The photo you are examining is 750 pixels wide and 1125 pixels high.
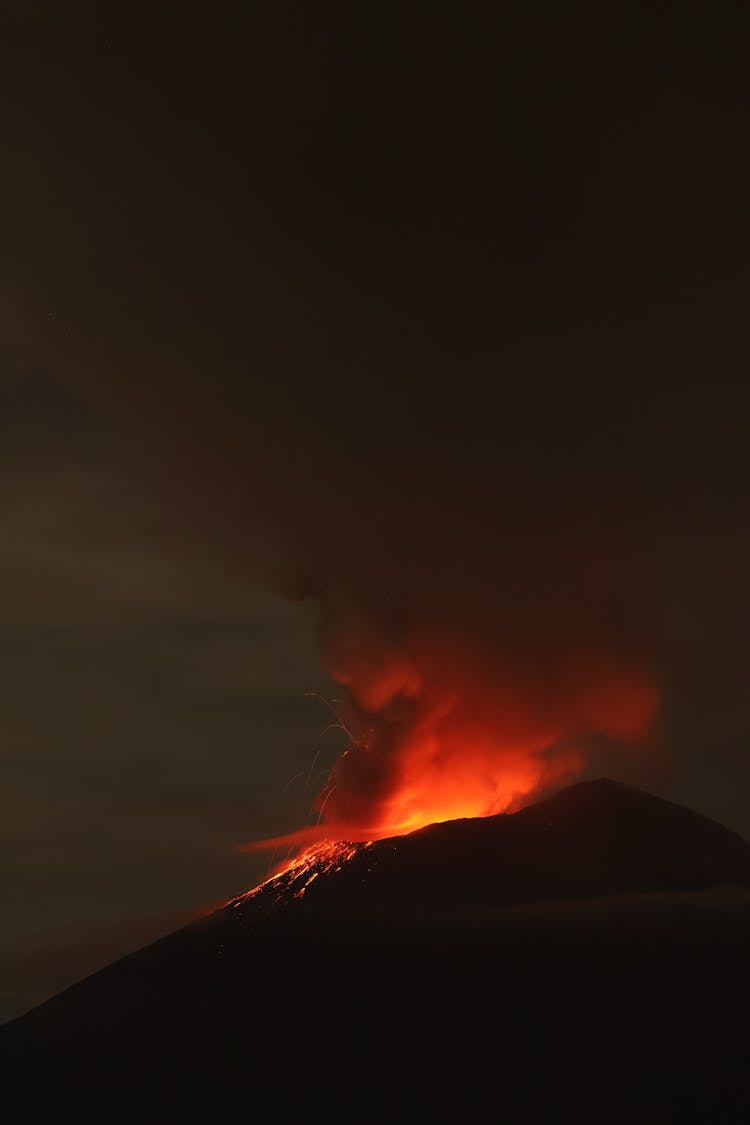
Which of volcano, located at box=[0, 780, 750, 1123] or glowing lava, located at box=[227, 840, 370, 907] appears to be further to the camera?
glowing lava, located at box=[227, 840, 370, 907]

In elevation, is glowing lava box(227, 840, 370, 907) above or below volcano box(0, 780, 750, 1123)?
above

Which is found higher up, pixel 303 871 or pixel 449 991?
pixel 303 871

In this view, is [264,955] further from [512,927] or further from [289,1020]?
[512,927]

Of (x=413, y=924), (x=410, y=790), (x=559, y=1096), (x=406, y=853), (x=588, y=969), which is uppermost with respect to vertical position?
(x=410, y=790)

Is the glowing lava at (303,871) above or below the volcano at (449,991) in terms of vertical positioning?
above

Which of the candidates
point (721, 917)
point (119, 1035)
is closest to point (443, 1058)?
point (721, 917)

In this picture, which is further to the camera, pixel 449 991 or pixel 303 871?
pixel 303 871

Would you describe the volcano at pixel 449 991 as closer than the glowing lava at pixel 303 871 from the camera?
Yes

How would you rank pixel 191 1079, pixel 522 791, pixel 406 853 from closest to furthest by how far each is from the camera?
pixel 191 1079 → pixel 406 853 → pixel 522 791
